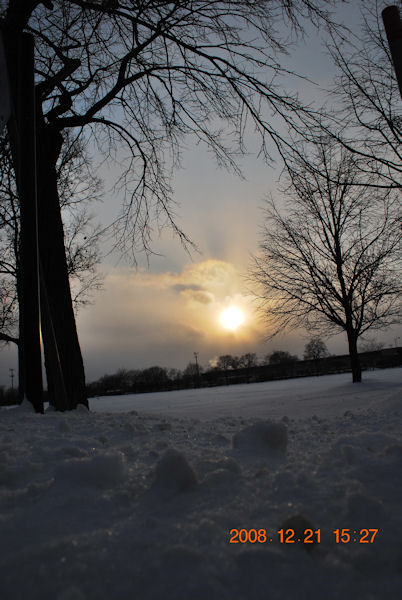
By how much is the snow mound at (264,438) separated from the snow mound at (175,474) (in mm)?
527

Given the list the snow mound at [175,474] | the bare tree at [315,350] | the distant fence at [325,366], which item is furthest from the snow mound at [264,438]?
the bare tree at [315,350]

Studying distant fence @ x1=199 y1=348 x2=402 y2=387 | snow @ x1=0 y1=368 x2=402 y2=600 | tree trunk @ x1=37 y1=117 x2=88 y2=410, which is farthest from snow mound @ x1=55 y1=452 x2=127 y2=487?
distant fence @ x1=199 y1=348 x2=402 y2=387

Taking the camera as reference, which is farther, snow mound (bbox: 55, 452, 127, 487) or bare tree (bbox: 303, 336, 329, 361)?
bare tree (bbox: 303, 336, 329, 361)

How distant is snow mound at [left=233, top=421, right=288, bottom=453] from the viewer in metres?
1.64

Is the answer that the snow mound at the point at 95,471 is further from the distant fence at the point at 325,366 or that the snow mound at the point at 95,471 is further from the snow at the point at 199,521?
the distant fence at the point at 325,366

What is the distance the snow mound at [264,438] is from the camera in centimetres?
164

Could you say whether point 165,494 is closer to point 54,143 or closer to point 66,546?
point 66,546

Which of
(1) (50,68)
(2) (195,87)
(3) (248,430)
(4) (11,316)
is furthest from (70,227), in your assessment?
(3) (248,430)
